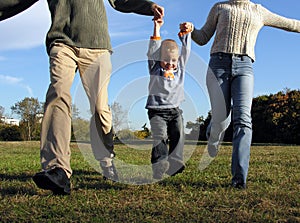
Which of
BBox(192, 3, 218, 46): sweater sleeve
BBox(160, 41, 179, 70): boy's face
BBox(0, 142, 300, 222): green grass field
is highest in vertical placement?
BBox(192, 3, 218, 46): sweater sleeve

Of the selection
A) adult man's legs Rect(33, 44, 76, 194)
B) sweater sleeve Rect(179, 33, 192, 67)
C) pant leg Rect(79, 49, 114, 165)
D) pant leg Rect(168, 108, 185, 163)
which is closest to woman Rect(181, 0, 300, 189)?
sweater sleeve Rect(179, 33, 192, 67)

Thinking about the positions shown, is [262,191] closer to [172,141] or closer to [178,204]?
[178,204]

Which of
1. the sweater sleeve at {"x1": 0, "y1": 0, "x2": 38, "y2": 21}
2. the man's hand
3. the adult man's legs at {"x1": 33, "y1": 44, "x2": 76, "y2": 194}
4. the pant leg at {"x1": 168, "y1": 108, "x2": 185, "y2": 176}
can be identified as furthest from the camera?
the pant leg at {"x1": 168, "y1": 108, "x2": 185, "y2": 176}

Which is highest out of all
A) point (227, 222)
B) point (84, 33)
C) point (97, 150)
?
point (84, 33)

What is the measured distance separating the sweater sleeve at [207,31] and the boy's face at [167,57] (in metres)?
0.29

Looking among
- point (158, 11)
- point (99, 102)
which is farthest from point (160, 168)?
point (158, 11)

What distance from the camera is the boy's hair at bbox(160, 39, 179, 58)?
17.1 feet

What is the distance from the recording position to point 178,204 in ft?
11.9

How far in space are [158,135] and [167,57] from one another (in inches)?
34.7

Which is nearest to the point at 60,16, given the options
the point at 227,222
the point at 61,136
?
the point at 61,136

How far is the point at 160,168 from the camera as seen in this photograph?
507cm

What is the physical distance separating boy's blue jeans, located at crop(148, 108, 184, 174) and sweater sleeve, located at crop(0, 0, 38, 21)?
5.64 ft

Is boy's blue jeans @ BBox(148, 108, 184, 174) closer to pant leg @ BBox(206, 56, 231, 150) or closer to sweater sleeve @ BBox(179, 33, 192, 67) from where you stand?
pant leg @ BBox(206, 56, 231, 150)

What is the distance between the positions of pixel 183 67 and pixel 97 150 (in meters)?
1.35
